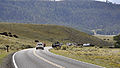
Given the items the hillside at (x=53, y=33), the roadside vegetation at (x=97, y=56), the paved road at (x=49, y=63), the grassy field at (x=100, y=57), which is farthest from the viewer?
the hillside at (x=53, y=33)

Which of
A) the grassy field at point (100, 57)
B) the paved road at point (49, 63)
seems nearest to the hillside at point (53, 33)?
the grassy field at point (100, 57)

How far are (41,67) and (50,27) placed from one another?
178 meters

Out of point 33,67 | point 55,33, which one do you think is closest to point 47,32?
point 55,33

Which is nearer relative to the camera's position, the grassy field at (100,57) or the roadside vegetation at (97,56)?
the grassy field at (100,57)

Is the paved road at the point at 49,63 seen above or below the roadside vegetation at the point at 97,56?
above

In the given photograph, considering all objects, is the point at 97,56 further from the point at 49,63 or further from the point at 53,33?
the point at 53,33

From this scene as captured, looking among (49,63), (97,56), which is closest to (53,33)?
(97,56)

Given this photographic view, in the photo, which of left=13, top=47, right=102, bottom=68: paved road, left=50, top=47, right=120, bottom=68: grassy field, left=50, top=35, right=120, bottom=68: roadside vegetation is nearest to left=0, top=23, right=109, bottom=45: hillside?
left=50, top=35, right=120, bottom=68: roadside vegetation

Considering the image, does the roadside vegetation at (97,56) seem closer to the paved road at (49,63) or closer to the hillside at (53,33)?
the paved road at (49,63)

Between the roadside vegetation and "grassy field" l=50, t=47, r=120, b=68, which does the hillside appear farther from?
"grassy field" l=50, t=47, r=120, b=68

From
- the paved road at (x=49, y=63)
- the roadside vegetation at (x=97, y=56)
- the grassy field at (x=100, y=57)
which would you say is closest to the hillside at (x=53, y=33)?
the roadside vegetation at (x=97, y=56)

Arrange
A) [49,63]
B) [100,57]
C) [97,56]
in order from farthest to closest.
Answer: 1. [97,56]
2. [100,57]
3. [49,63]

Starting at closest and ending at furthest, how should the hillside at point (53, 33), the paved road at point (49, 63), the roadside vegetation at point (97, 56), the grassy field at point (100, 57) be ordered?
the paved road at point (49, 63) < the grassy field at point (100, 57) < the roadside vegetation at point (97, 56) < the hillside at point (53, 33)

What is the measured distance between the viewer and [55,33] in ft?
591
